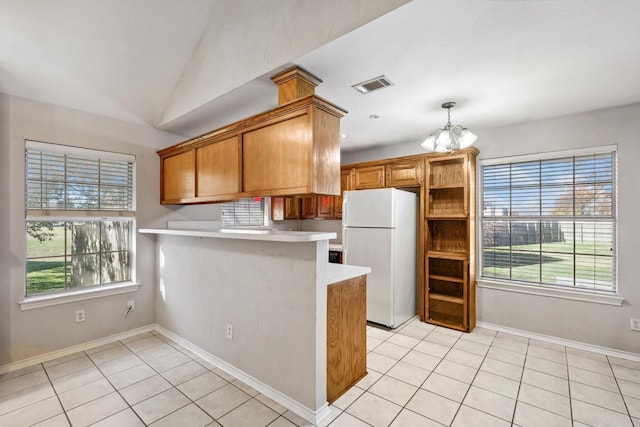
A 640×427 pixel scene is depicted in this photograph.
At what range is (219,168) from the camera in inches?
111

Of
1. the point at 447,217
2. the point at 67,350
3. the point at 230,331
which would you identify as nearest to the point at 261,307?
the point at 230,331

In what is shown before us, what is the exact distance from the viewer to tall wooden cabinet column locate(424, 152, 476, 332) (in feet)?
11.7

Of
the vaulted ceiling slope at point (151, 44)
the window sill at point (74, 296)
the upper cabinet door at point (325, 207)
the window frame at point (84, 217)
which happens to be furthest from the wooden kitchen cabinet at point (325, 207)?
the window sill at point (74, 296)

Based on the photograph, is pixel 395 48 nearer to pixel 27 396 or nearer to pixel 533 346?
pixel 533 346

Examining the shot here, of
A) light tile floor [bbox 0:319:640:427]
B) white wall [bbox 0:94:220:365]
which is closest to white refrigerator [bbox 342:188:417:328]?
light tile floor [bbox 0:319:640:427]

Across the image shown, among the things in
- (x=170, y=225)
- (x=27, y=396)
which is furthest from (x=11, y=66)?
(x=27, y=396)

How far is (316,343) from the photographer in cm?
197

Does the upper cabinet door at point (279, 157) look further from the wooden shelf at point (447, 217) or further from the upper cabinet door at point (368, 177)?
the wooden shelf at point (447, 217)

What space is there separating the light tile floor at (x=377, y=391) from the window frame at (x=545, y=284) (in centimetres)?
56

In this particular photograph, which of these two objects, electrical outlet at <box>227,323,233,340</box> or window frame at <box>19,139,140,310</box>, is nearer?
electrical outlet at <box>227,323,233,340</box>

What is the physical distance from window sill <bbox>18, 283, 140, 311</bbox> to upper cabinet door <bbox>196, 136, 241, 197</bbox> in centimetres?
138

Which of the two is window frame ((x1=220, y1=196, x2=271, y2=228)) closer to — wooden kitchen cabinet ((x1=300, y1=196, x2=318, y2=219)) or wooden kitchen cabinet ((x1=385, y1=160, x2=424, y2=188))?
wooden kitchen cabinet ((x1=300, y1=196, x2=318, y2=219))

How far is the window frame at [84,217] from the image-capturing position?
107 inches

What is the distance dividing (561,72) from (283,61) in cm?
213
